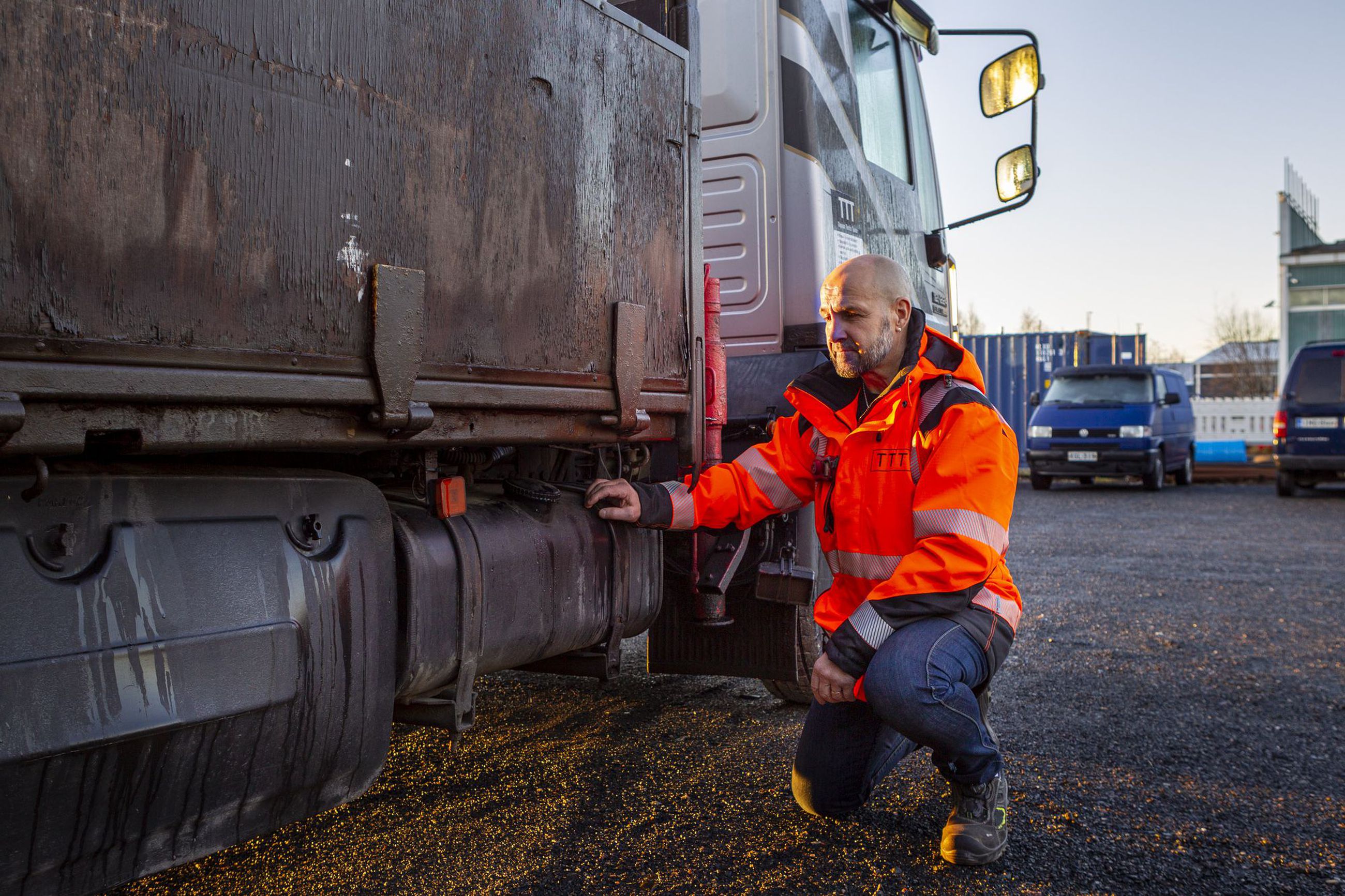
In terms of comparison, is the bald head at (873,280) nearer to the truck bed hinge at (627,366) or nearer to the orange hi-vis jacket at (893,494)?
the orange hi-vis jacket at (893,494)

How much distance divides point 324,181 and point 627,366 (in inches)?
37.7

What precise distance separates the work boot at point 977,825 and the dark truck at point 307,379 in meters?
1.01

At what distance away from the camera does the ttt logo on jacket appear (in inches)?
103

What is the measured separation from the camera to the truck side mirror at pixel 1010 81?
14.2ft

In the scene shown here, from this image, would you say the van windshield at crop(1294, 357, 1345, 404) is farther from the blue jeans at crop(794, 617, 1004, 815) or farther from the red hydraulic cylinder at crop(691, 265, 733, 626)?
the blue jeans at crop(794, 617, 1004, 815)

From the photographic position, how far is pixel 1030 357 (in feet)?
66.9

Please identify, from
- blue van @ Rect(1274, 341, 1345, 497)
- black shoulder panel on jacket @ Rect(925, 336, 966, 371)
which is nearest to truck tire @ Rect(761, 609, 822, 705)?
black shoulder panel on jacket @ Rect(925, 336, 966, 371)

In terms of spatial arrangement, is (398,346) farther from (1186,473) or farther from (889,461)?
(1186,473)

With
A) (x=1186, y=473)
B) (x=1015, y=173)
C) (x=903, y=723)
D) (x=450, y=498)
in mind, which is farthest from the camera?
(x=1186, y=473)

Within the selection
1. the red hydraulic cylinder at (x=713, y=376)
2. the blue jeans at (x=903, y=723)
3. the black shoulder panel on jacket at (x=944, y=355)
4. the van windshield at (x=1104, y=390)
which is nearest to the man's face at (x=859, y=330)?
the black shoulder panel on jacket at (x=944, y=355)

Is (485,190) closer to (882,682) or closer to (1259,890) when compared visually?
(882,682)

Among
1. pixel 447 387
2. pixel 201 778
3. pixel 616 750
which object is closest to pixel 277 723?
pixel 201 778

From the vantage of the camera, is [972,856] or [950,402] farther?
[950,402]

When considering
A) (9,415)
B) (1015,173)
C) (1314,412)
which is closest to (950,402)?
(9,415)
